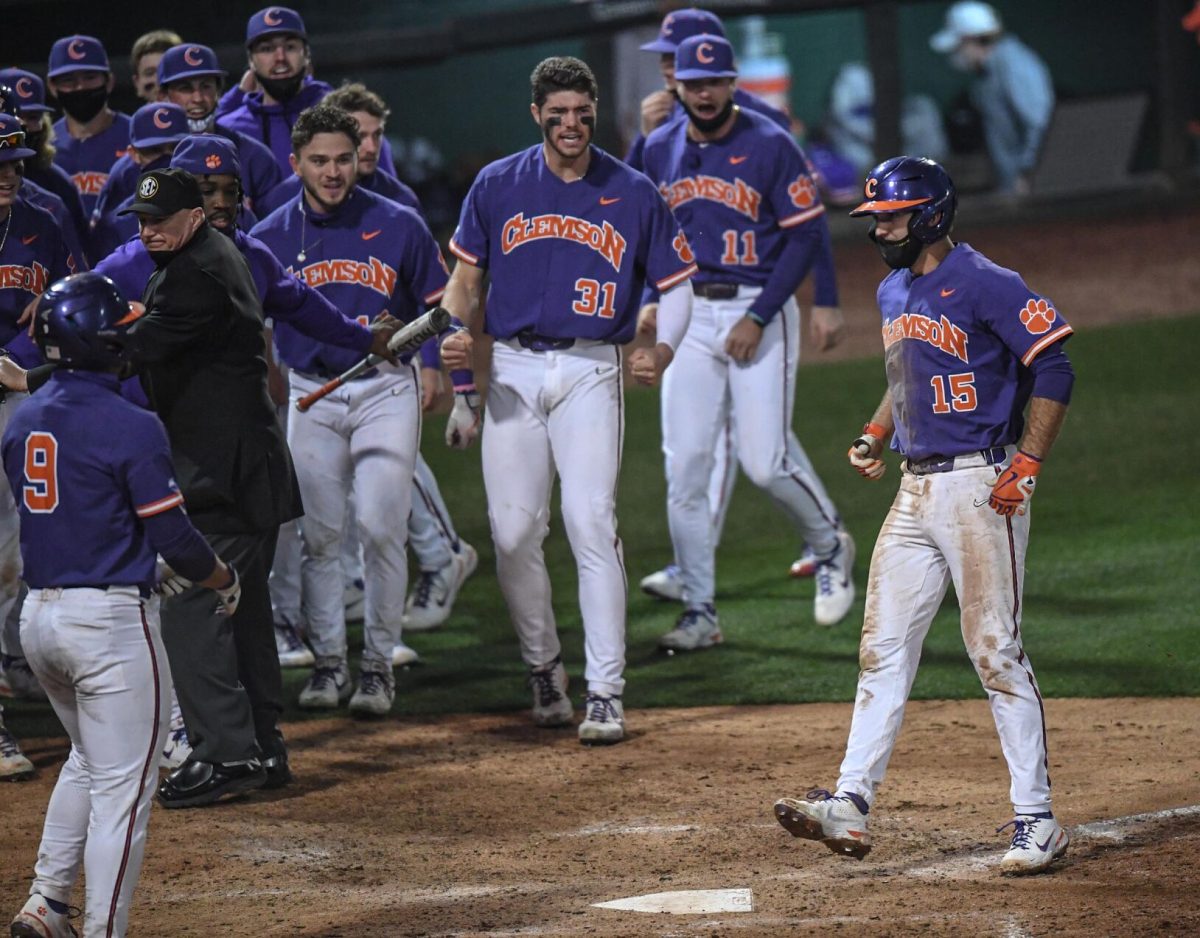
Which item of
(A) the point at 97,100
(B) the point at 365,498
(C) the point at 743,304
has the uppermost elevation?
(A) the point at 97,100

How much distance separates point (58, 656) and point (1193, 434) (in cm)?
812

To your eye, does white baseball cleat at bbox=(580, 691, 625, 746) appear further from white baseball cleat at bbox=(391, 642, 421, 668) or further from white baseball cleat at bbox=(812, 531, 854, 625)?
white baseball cleat at bbox=(812, 531, 854, 625)

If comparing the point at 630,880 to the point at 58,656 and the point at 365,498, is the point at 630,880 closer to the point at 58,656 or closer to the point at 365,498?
the point at 58,656

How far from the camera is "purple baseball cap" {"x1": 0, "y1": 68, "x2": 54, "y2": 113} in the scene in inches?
274

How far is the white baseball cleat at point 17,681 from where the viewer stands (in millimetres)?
6660

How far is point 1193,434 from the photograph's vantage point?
10.6 metres

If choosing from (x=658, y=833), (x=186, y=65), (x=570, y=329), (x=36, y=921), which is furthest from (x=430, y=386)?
(x=36, y=921)

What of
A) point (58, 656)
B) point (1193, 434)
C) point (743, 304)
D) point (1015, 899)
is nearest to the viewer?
point (58, 656)

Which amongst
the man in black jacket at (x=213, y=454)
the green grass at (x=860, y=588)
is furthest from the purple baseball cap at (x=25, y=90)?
the green grass at (x=860, y=588)

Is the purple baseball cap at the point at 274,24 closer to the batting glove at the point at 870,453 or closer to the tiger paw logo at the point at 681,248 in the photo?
the tiger paw logo at the point at 681,248

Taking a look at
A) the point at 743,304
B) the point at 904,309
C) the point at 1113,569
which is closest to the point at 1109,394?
the point at 1113,569

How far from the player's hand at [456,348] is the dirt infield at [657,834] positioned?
1274 millimetres

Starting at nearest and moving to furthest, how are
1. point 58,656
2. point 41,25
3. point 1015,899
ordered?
1. point 58,656
2. point 1015,899
3. point 41,25

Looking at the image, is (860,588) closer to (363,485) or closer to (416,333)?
(363,485)
